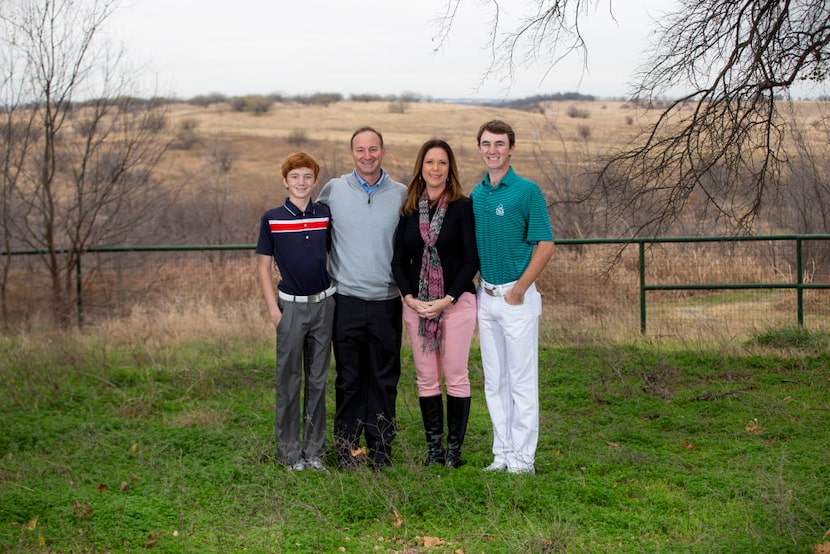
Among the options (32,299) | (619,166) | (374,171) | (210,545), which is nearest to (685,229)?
(619,166)

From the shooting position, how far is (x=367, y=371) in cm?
668

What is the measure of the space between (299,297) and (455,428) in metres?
1.37

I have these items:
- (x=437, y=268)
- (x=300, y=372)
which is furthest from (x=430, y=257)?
(x=300, y=372)

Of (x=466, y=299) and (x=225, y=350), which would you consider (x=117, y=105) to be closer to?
(x=225, y=350)

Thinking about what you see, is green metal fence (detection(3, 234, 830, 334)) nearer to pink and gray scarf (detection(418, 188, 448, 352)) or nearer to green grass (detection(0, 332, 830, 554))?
green grass (detection(0, 332, 830, 554))

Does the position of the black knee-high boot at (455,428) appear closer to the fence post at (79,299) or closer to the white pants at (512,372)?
the white pants at (512,372)

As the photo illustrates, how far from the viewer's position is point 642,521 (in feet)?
17.8

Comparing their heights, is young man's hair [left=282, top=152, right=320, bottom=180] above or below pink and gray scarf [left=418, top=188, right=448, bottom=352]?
above

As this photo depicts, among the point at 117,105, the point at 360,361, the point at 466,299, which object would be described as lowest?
the point at 360,361

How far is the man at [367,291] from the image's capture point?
6.31 m

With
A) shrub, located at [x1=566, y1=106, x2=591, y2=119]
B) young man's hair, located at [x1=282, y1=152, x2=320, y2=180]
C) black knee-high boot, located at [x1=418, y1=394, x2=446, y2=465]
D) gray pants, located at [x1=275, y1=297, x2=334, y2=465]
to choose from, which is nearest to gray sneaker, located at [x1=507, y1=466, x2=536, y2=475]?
black knee-high boot, located at [x1=418, y1=394, x2=446, y2=465]

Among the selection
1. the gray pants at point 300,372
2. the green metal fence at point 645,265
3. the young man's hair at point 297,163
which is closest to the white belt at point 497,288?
the gray pants at point 300,372

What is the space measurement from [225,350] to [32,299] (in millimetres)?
4356

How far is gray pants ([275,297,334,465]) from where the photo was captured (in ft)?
21.1
